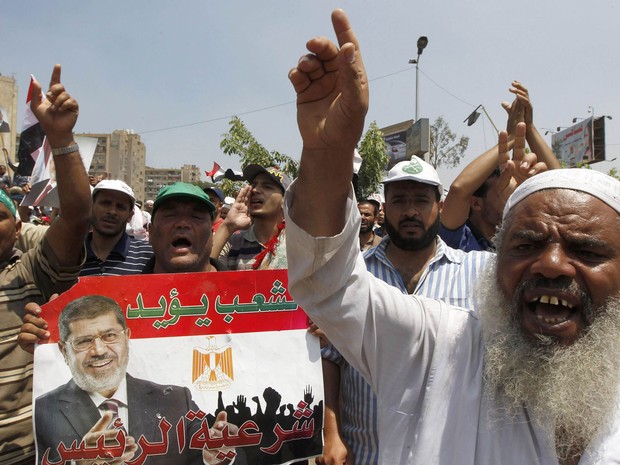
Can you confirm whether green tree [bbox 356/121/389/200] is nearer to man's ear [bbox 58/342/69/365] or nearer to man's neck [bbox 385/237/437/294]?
man's neck [bbox 385/237/437/294]

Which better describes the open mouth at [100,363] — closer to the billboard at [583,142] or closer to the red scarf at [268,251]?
the red scarf at [268,251]

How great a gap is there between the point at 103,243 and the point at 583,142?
133 ft

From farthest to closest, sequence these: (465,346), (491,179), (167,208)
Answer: (491,179) → (167,208) → (465,346)

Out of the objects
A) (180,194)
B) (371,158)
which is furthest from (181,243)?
(371,158)

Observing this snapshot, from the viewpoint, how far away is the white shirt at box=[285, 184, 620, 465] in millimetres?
1415

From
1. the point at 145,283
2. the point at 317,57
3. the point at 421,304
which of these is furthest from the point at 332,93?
the point at 145,283

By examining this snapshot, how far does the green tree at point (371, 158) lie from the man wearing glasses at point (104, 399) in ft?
45.7

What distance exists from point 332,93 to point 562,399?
3.50 ft

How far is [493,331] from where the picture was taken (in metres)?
1.63

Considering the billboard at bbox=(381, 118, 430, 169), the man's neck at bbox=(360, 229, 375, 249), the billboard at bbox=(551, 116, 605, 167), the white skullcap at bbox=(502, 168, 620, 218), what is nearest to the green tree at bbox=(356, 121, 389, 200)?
the billboard at bbox=(381, 118, 430, 169)

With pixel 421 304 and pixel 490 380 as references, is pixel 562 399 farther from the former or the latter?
pixel 421 304

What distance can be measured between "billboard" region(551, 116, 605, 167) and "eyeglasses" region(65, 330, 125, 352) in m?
33.5

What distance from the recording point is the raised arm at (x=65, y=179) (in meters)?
2.56

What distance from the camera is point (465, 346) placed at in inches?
63.7
